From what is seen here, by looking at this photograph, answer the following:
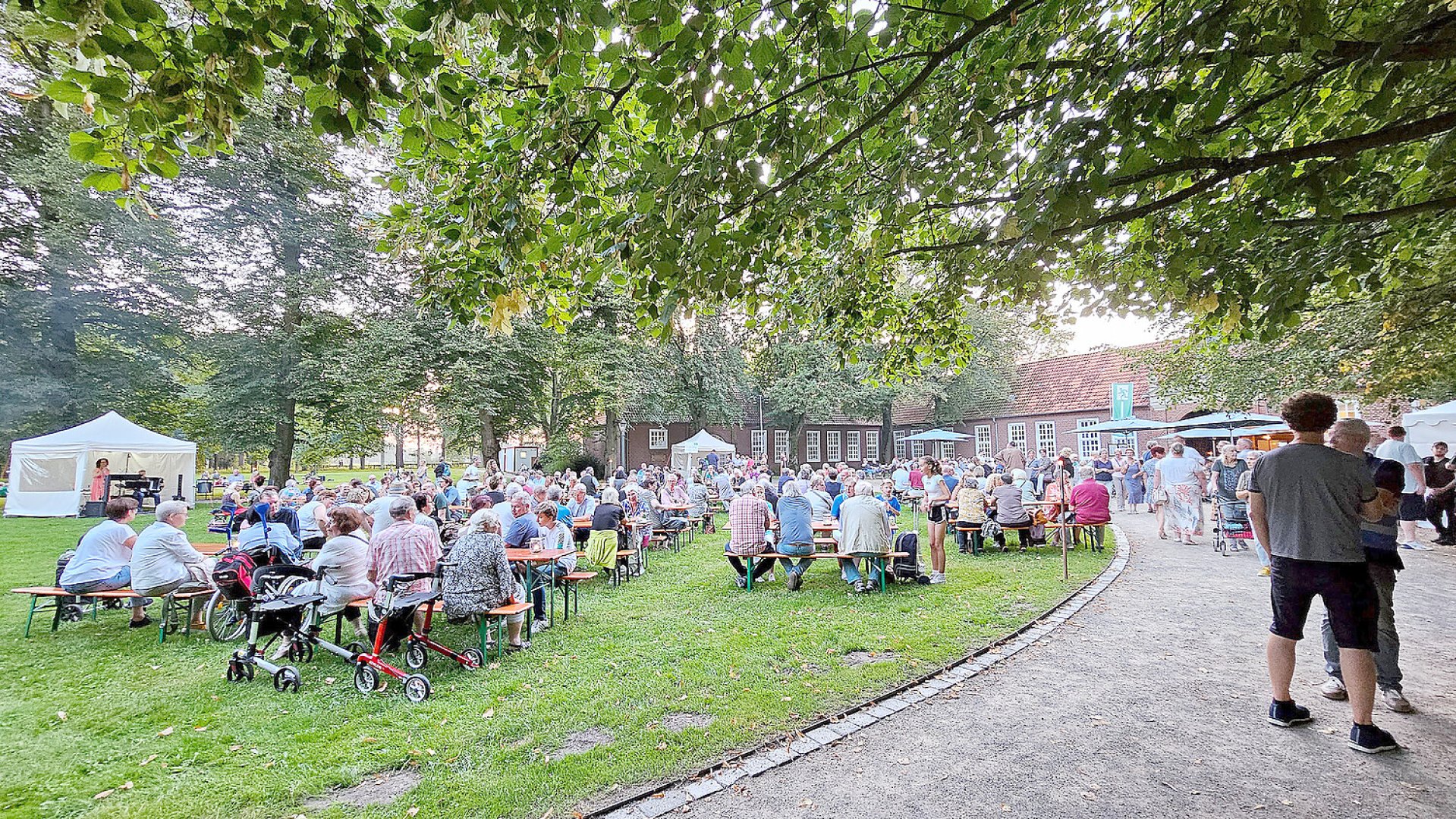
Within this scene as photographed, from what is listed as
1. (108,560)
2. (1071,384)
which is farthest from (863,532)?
(1071,384)

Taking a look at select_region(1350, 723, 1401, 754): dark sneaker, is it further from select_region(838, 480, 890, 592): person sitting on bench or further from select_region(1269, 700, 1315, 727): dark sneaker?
select_region(838, 480, 890, 592): person sitting on bench

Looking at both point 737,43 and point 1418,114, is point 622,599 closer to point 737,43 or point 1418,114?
point 737,43

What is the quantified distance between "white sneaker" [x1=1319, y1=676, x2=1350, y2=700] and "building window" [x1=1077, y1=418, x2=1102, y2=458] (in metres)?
31.5

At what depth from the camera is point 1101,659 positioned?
569cm

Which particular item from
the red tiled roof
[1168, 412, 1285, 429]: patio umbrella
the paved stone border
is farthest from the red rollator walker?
the red tiled roof

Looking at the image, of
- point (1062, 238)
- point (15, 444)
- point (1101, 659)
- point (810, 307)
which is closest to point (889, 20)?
point (1062, 238)

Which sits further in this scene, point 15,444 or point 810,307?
point 15,444

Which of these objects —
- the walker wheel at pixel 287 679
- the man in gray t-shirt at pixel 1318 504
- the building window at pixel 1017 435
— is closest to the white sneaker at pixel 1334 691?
the man in gray t-shirt at pixel 1318 504

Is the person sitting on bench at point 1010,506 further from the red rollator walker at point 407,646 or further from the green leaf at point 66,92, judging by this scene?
the green leaf at point 66,92

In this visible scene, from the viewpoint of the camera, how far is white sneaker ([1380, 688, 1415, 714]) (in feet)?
14.2

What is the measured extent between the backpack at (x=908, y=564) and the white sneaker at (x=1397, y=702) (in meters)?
5.18

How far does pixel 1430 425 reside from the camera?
15.0 meters

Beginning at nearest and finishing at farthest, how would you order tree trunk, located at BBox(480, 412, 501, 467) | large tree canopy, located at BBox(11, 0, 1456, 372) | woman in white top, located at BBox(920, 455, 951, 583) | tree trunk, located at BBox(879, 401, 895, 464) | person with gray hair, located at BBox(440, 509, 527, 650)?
large tree canopy, located at BBox(11, 0, 1456, 372)
person with gray hair, located at BBox(440, 509, 527, 650)
woman in white top, located at BBox(920, 455, 951, 583)
tree trunk, located at BBox(480, 412, 501, 467)
tree trunk, located at BBox(879, 401, 895, 464)

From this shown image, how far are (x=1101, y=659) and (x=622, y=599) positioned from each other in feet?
19.1
